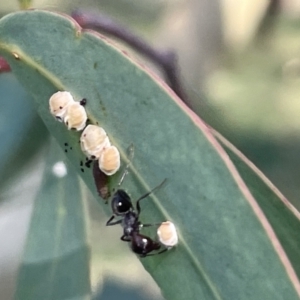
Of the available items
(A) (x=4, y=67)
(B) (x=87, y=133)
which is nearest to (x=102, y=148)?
(B) (x=87, y=133)

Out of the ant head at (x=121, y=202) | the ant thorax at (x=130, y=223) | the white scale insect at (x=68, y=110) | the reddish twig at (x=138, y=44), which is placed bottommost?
the ant thorax at (x=130, y=223)

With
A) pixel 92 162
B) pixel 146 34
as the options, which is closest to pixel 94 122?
pixel 92 162

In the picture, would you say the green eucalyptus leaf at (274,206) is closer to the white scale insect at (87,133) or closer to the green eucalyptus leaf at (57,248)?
the white scale insect at (87,133)

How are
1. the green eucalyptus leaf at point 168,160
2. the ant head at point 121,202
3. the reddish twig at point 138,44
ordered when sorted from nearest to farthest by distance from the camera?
1. the green eucalyptus leaf at point 168,160
2. the ant head at point 121,202
3. the reddish twig at point 138,44

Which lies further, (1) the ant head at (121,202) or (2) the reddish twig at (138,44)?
(2) the reddish twig at (138,44)

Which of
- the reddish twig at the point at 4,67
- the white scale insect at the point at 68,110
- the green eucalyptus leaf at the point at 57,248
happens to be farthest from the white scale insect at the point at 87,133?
the green eucalyptus leaf at the point at 57,248

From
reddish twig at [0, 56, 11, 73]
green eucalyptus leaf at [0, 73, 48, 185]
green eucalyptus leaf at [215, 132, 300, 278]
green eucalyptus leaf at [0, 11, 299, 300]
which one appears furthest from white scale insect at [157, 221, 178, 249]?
green eucalyptus leaf at [0, 73, 48, 185]

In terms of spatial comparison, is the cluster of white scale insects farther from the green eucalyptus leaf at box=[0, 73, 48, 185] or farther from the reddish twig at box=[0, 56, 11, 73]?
the green eucalyptus leaf at box=[0, 73, 48, 185]
